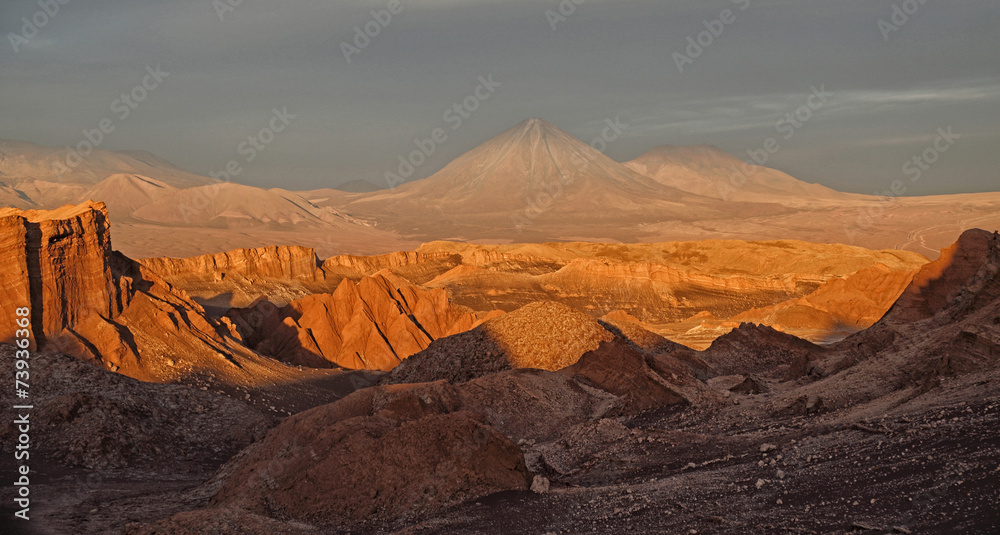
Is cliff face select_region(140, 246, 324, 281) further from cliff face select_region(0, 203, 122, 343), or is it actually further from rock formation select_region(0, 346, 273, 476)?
rock formation select_region(0, 346, 273, 476)

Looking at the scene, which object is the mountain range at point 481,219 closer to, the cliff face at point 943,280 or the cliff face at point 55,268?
the cliff face at point 55,268

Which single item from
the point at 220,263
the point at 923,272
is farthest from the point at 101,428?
the point at 220,263

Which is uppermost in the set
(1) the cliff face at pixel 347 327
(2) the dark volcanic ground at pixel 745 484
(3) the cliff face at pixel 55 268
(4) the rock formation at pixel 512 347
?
(3) the cliff face at pixel 55 268

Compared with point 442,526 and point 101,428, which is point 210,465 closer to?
point 101,428

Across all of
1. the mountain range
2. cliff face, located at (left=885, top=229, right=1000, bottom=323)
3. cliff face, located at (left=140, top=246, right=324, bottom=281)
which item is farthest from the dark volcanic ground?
the mountain range

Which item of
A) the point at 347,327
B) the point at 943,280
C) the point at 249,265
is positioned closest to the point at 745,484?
the point at 943,280

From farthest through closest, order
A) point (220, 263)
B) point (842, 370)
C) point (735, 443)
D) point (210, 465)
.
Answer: point (220, 263)
point (842, 370)
point (210, 465)
point (735, 443)

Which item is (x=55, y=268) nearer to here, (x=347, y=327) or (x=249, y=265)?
(x=347, y=327)

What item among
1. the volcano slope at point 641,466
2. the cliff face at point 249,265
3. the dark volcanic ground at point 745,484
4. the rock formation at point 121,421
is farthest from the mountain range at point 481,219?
the dark volcanic ground at point 745,484
